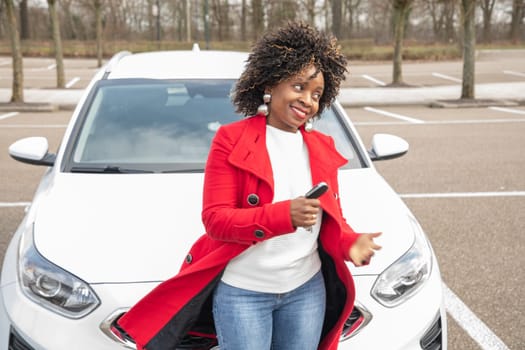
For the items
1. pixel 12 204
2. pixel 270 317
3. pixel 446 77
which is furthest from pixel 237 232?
pixel 446 77

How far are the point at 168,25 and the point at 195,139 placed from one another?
55068 mm

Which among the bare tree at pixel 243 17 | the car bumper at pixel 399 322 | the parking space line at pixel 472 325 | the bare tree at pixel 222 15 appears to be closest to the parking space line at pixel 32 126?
the parking space line at pixel 472 325

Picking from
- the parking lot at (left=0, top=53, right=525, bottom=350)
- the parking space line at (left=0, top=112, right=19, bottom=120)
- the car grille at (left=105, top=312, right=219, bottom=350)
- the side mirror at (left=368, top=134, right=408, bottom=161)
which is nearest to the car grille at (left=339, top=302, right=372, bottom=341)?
the car grille at (left=105, top=312, right=219, bottom=350)

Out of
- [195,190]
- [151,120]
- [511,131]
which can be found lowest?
[511,131]

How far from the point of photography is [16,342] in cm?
223

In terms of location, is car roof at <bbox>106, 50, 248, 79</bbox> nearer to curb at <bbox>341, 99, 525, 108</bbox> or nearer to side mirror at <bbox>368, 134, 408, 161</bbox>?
side mirror at <bbox>368, 134, 408, 161</bbox>

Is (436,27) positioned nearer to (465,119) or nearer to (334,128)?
(465,119)

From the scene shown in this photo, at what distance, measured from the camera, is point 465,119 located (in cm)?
1222

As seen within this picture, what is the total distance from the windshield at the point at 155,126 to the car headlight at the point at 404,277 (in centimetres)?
91

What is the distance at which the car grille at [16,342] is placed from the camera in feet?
7.20

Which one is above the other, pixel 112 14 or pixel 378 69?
pixel 112 14

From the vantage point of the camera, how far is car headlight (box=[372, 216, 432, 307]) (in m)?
2.30

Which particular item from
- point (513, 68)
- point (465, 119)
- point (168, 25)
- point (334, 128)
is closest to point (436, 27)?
point (168, 25)

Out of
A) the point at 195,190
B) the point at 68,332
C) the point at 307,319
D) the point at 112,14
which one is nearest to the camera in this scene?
the point at 307,319
